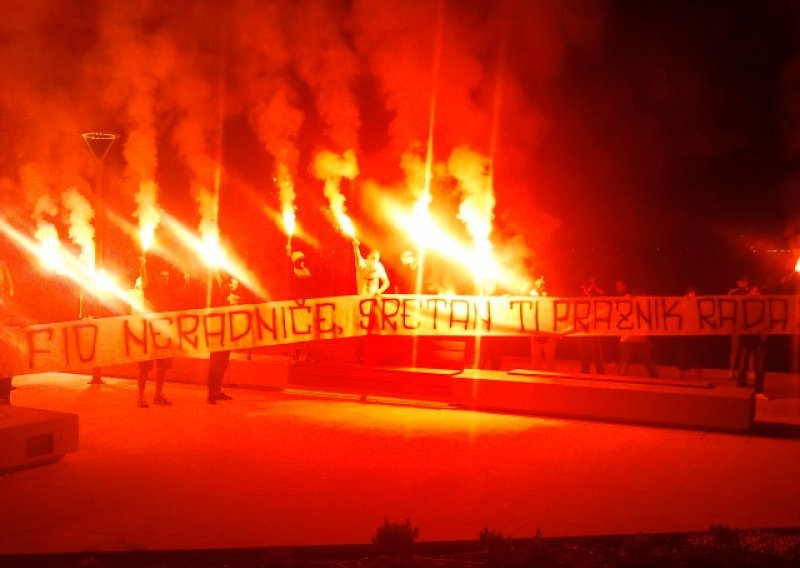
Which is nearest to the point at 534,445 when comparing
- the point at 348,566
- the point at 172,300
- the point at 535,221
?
the point at 348,566

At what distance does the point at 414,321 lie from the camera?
12.2m

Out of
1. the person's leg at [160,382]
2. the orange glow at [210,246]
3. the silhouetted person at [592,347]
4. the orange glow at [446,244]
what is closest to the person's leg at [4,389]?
the person's leg at [160,382]

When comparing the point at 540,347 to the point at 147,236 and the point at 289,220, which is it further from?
the point at 147,236

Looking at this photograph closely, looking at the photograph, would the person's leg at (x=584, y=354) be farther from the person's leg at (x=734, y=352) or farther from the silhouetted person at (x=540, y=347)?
the person's leg at (x=734, y=352)

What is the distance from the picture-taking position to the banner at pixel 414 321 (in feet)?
32.8

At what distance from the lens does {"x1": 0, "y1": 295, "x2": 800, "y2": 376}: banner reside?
9.99 metres

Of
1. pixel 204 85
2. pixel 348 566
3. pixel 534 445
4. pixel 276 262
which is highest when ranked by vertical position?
pixel 204 85

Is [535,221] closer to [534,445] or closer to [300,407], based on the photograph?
[300,407]

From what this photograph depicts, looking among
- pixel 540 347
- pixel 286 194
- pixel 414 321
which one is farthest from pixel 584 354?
pixel 286 194

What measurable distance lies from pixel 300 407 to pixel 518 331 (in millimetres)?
3356

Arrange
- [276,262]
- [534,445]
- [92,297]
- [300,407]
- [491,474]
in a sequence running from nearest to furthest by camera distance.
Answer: [491,474]
[534,445]
[300,407]
[92,297]
[276,262]

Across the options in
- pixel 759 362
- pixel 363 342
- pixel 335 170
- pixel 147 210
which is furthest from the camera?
pixel 147 210

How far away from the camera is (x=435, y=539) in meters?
5.83

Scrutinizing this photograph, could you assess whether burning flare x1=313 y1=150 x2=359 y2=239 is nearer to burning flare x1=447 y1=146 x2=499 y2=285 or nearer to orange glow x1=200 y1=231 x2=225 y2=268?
burning flare x1=447 y1=146 x2=499 y2=285
